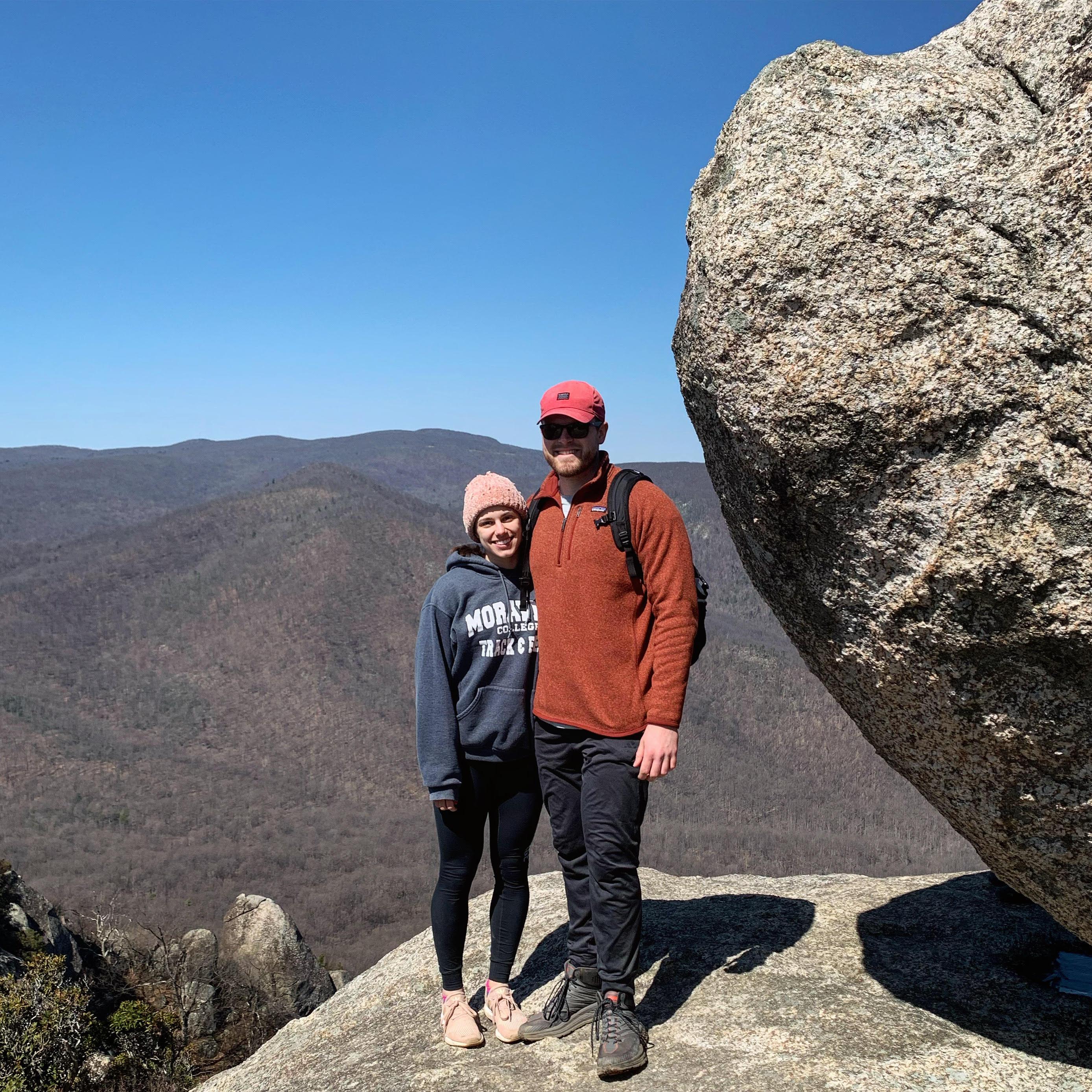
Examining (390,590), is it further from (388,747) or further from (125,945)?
(125,945)

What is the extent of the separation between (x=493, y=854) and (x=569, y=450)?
2.11m

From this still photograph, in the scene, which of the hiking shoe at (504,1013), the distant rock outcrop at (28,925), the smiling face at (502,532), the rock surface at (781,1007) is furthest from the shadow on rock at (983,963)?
the distant rock outcrop at (28,925)

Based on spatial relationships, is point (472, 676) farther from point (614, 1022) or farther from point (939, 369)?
point (939, 369)

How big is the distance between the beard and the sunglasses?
7 centimetres

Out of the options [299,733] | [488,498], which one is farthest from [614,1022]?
[299,733]

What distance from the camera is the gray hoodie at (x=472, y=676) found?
4109 mm

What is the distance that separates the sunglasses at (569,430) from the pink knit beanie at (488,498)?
399 millimetres

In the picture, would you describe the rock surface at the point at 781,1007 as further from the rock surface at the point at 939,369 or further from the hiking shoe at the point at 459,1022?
the rock surface at the point at 939,369

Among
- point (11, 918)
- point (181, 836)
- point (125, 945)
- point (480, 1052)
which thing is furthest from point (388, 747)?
point (480, 1052)

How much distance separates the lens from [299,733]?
43.4 metres

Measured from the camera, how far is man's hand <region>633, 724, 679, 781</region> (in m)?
3.54

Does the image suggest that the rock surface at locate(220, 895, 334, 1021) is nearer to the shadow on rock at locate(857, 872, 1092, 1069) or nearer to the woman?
the woman

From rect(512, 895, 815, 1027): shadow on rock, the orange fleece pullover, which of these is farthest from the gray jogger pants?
rect(512, 895, 815, 1027): shadow on rock

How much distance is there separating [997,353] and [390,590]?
5105 cm
